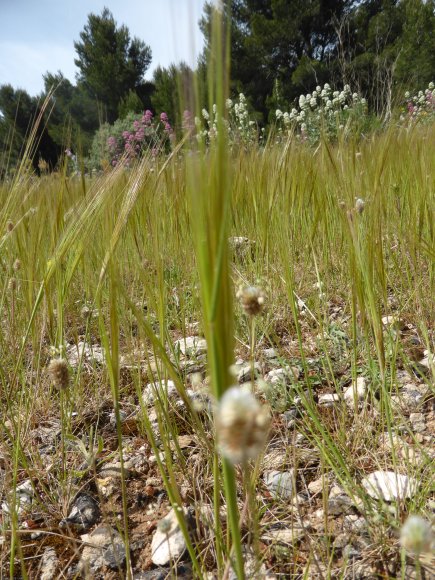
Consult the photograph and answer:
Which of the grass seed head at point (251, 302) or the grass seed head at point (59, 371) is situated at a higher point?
the grass seed head at point (251, 302)

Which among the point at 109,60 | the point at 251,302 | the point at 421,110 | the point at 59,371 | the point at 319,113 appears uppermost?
the point at 109,60

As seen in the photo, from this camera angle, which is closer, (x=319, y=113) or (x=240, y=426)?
(x=240, y=426)

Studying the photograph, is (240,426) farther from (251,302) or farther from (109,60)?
(109,60)

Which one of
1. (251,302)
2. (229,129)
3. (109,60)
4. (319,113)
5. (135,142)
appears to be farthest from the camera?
(109,60)

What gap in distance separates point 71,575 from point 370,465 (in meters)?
0.55

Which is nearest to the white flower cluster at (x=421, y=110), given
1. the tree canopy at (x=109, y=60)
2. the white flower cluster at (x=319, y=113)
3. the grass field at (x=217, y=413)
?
the white flower cluster at (x=319, y=113)

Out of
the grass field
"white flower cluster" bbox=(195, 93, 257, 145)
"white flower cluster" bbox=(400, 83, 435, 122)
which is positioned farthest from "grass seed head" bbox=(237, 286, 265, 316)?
"white flower cluster" bbox=(400, 83, 435, 122)

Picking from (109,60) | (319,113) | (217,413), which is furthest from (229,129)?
(109,60)

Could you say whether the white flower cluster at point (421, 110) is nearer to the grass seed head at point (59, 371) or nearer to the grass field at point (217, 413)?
the grass field at point (217, 413)

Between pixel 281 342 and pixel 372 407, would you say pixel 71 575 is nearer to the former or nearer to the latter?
pixel 372 407

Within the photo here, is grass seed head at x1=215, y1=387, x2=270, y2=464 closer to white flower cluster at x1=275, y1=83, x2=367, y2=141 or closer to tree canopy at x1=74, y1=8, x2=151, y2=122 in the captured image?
white flower cluster at x1=275, y1=83, x2=367, y2=141

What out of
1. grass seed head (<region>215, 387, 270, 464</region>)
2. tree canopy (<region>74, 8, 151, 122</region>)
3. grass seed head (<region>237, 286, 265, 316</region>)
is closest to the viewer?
grass seed head (<region>215, 387, 270, 464</region>)

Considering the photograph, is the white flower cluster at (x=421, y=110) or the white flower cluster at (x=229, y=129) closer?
the white flower cluster at (x=229, y=129)

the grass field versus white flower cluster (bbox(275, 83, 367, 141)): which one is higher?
white flower cluster (bbox(275, 83, 367, 141))
